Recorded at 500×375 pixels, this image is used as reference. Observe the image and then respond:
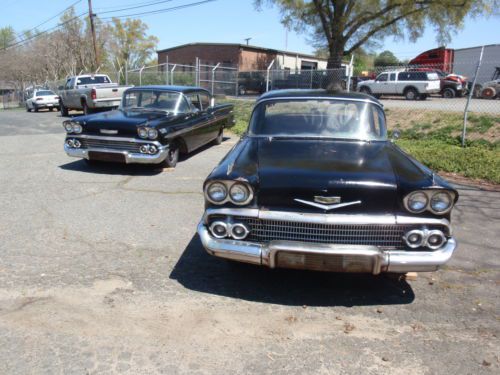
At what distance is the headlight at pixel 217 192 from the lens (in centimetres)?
329

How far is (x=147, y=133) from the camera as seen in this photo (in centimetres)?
716

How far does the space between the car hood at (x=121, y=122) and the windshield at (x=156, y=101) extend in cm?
43

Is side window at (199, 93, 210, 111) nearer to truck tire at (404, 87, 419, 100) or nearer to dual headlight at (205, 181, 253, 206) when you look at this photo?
dual headlight at (205, 181, 253, 206)

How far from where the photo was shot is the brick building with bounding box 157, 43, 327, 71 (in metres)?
38.2

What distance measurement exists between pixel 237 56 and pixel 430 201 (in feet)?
121

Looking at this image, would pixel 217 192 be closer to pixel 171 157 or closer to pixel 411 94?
pixel 171 157

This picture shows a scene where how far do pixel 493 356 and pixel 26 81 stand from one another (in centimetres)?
6944

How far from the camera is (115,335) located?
2855 millimetres

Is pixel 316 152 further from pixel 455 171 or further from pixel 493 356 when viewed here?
pixel 455 171

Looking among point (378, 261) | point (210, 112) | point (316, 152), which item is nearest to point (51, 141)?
point (210, 112)

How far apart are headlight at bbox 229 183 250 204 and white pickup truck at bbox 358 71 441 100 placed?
64.3 ft

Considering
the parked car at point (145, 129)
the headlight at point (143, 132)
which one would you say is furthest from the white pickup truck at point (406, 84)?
the headlight at point (143, 132)

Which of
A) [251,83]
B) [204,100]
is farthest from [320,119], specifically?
[251,83]

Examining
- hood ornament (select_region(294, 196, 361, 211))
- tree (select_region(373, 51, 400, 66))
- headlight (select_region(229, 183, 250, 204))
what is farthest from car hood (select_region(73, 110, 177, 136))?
tree (select_region(373, 51, 400, 66))
